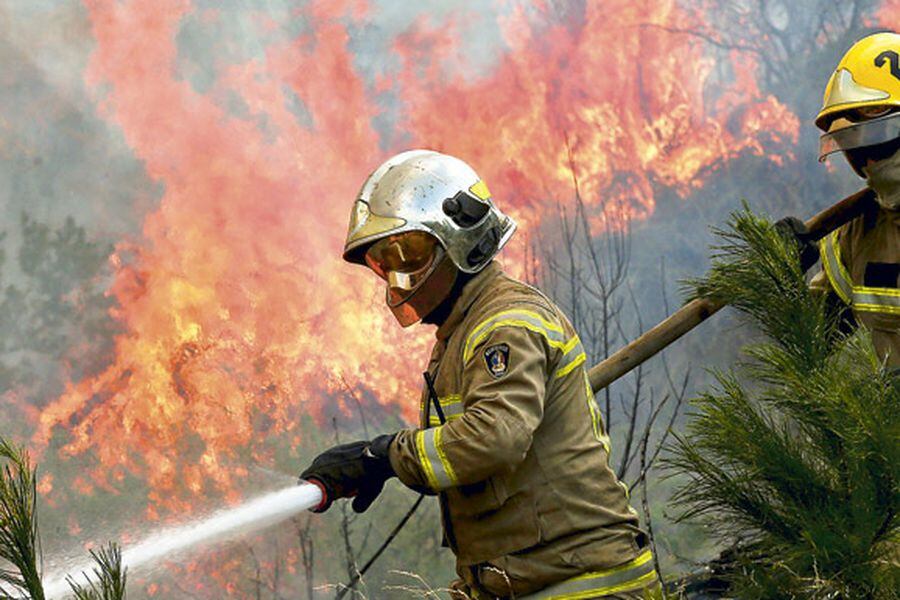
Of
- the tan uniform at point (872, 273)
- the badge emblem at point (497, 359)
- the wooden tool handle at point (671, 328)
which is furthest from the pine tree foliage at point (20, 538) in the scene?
the tan uniform at point (872, 273)

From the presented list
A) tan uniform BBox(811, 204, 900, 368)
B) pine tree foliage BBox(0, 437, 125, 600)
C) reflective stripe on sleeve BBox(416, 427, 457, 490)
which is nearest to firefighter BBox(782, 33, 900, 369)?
tan uniform BBox(811, 204, 900, 368)

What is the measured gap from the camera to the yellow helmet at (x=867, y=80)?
165 inches

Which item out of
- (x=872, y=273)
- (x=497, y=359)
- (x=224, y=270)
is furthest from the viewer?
(x=224, y=270)

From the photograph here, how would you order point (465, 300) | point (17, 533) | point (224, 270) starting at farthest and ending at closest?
point (224, 270) → point (465, 300) → point (17, 533)

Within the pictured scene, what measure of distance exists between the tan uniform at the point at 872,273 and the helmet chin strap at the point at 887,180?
0.07m

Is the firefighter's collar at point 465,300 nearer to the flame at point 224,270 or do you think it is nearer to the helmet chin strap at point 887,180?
the helmet chin strap at point 887,180

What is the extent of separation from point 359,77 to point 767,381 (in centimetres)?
712

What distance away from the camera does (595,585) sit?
3.13 m

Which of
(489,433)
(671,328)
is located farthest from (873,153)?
(489,433)

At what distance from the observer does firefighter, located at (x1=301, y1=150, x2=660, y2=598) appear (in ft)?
9.82

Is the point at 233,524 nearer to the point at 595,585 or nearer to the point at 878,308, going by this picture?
the point at 595,585

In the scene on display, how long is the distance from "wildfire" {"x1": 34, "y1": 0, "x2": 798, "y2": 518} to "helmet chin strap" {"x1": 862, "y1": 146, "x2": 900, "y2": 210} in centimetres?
475

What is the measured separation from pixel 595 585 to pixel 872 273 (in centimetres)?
191

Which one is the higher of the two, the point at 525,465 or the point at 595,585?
the point at 525,465
